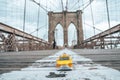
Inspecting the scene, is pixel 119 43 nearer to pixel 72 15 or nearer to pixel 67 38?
pixel 67 38

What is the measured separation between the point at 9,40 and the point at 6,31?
685 millimetres

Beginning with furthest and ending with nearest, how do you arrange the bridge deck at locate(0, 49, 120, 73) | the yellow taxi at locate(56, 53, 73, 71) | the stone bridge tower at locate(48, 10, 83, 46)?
the stone bridge tower at locate(48, 10, 83, 46), the bridge deck at locate(0, 49, 120, 73), the yellow taxi at locate(56, 53, 73, 71)

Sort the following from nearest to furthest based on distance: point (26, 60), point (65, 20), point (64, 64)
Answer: point (64, 64), point (26, 60), point (65, 20)

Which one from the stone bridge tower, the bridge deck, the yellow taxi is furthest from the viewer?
the stone bridge tower

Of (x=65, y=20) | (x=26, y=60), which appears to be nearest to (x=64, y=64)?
(x=26, y=60)

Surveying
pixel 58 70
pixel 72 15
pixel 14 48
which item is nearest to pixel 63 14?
pixel 72 15

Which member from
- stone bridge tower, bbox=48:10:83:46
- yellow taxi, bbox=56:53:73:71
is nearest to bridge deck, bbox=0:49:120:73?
yellow taxi, bbox=56:53:73:71

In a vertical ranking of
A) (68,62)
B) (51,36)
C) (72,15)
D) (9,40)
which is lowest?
(68,62)

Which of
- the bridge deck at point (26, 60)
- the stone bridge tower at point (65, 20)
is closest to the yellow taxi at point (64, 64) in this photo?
the bridge deck at point (26, 60)

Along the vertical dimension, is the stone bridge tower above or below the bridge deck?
above

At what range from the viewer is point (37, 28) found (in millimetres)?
25547

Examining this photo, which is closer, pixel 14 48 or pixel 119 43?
pixel 14 48

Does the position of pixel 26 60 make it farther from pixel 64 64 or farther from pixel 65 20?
pixel 65 20

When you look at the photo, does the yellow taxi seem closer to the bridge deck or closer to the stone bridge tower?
the bridge deck
